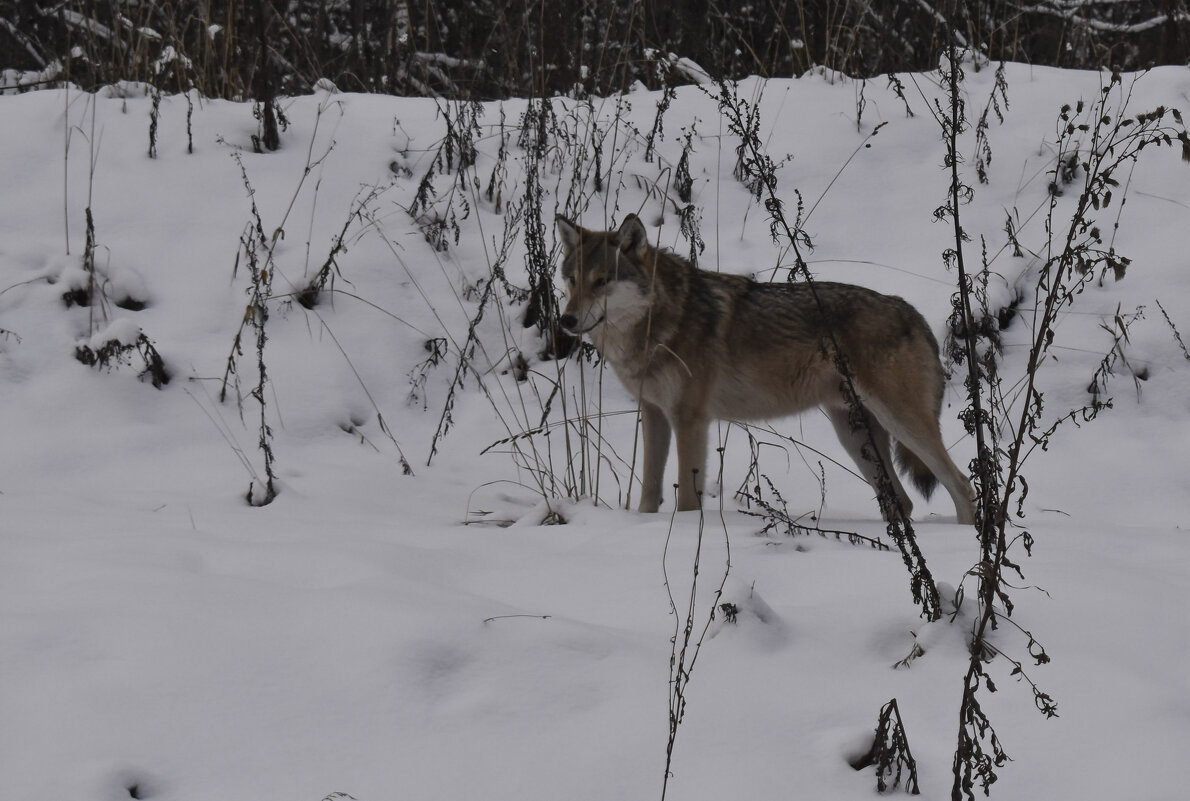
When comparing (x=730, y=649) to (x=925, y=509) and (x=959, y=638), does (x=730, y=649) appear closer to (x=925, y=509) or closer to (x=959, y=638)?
(x=959, y=638)

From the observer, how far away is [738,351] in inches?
197

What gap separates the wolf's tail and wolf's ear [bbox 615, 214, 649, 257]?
5.16ft

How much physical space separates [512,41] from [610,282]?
15.2 feet

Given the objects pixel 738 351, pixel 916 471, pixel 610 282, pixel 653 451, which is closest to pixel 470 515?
pixel 653 451

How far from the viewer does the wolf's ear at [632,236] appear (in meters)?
4.93

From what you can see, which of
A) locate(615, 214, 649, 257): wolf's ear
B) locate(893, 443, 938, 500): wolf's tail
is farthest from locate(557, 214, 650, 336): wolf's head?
locate(893, 443, 938, 500): wolf's tail

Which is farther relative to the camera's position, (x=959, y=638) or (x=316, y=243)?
→ (x=316, y=243)

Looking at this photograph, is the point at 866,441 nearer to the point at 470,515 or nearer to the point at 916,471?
the point at 916,471

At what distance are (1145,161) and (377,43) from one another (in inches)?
275

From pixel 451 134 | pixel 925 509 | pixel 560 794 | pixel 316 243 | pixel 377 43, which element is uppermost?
pixel 377 43

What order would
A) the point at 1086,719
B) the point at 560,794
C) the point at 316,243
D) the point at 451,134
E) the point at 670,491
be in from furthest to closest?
the point at 451,134 < the point at 316,243 < the point at 670,491 < the point at 1086,719 < the point at 560,794

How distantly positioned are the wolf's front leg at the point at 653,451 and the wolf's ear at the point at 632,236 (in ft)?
2.42

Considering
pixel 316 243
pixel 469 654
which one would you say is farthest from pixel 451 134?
pixel 469 654

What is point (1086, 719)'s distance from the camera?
7.24 feet
